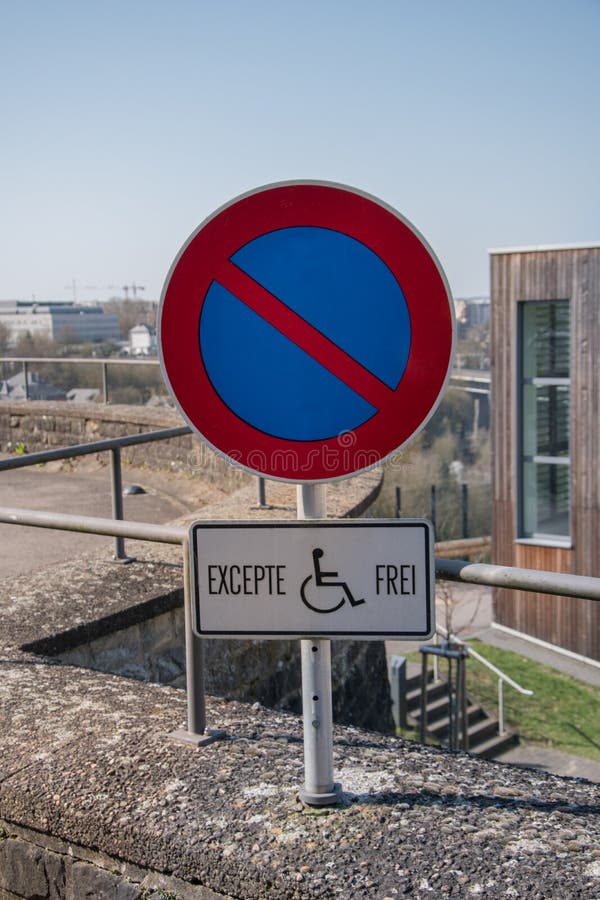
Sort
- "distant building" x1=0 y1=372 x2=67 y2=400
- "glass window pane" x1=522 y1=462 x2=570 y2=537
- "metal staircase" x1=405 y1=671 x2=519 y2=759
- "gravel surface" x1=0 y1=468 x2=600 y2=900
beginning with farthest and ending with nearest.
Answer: "glass window pane" x1=522 y1=462 x2=570 y2=537 < "metal staircase" x1=405 y1=671 x2=519 y2=759 < "distant building" x1=0 y1=372 x2=67 y2=400 < "gravel surface" x1=0 y1=468 x2=600 y2=900

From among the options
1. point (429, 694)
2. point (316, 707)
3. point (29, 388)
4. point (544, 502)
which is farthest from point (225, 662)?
point (429, 694)

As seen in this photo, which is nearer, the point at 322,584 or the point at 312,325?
the point at 312,325

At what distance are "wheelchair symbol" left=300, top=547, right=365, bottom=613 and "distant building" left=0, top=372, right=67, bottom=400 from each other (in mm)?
11282

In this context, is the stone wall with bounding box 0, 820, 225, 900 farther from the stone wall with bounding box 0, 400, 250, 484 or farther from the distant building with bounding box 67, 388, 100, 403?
the distant building with bounding box 67, 388, 100, 403

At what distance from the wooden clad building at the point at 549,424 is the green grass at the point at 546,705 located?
2.08ft

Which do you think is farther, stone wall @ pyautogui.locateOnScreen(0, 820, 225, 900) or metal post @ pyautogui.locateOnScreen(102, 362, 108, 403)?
metal post @ pyautogui.locateOnScreen(102, 362, 108, 403)

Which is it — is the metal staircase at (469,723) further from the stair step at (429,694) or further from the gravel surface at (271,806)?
the gravel surface at (271,806)

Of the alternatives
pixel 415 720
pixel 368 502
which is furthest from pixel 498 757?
pixel 368 502

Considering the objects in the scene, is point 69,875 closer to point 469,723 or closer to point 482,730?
point 482,730

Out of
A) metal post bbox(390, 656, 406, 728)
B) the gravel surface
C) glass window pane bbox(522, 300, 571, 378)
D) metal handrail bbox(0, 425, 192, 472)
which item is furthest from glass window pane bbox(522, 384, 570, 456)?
the gravel surface

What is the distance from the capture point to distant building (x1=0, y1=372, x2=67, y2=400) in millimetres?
13117

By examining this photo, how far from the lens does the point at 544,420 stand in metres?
17.4

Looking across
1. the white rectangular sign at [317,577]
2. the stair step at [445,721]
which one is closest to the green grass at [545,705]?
the stair step at [445,721]

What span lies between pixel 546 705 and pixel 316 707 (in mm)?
16739
